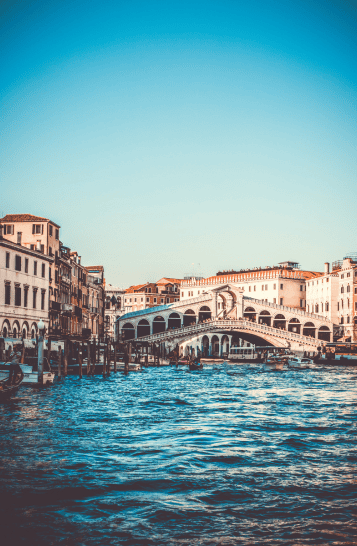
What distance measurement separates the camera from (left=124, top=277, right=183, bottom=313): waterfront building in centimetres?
9350

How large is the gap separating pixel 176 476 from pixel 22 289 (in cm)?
2826

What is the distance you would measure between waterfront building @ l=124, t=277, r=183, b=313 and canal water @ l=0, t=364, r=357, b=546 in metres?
74.9

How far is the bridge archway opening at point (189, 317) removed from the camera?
68.8m

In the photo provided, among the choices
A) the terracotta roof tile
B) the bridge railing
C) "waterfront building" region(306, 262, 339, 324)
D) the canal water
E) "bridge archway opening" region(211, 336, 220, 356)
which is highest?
the terracotta roof tile

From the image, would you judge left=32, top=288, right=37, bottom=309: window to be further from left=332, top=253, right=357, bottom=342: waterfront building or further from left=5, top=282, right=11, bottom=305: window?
left=332, top=253, right=357, bottom=342: waterfront building

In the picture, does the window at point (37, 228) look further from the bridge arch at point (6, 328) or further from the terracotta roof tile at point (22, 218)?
the bridge arch at point (6, 328)

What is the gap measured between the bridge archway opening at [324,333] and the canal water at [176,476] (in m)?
49.3

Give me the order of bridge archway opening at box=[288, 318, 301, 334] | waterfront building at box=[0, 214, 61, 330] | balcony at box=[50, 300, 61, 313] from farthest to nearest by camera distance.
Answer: bridge archway opening at box=[288, 318, 301, 334], balcony at box=[50, 300, 61, 313], waterfront building at box=[0, 214, 61, 330]

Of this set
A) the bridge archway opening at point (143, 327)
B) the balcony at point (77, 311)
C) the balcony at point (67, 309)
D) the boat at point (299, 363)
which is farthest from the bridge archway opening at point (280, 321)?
the balcony at point (67, 309)

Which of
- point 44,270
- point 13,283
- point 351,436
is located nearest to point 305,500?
point 351,436

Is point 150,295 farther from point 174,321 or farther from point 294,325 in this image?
point 294,325

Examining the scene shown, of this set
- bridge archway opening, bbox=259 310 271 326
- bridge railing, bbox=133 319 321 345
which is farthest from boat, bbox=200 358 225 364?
bridge archway opening, bbox=259 310 271 326

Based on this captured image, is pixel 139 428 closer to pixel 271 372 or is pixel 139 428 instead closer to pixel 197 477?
pixel 197 477

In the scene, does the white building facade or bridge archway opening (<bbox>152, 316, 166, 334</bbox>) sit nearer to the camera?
the white building facade
